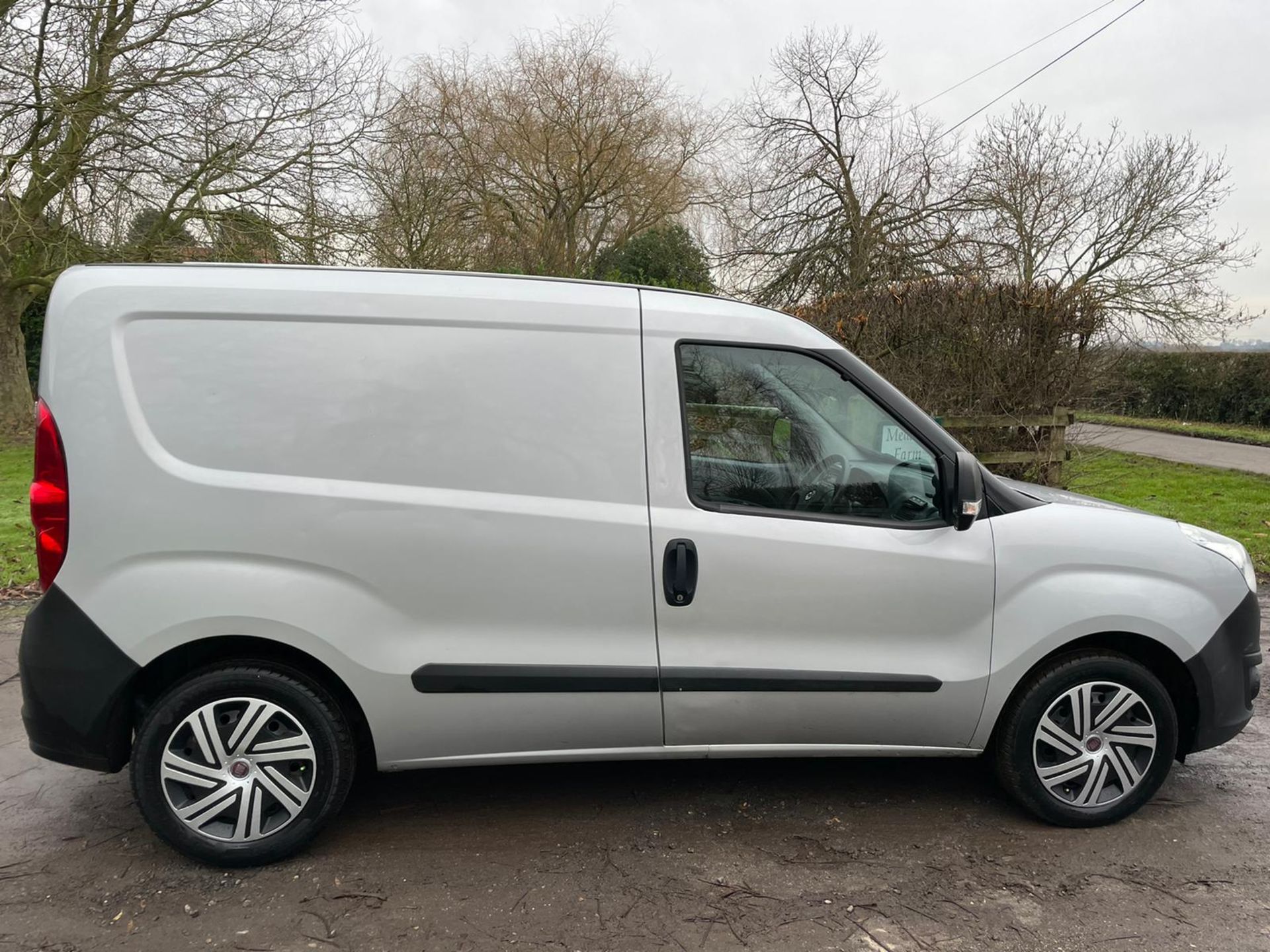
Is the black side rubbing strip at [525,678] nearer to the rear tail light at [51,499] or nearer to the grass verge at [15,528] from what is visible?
the rear tail light at [51,499]

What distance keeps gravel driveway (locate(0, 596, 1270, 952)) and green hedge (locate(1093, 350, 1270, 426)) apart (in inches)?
665

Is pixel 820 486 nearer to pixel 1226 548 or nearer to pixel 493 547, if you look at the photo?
pixel 493 547

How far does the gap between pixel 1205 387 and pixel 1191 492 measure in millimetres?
11595

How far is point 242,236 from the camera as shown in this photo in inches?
512

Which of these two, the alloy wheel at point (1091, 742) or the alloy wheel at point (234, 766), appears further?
the alloy wheel at point (1091, 742)

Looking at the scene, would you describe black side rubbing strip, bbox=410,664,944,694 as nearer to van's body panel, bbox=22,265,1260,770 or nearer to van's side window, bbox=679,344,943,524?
van's body panel, bbox=22,265,1260,770

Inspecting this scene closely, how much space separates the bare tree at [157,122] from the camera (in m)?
11.5

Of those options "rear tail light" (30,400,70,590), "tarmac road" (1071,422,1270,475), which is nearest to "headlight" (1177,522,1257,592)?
"rear tail light" (30,400,70,590)

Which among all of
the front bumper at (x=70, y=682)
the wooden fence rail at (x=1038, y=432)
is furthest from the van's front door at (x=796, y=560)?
the wooden fence rail at (x=1038, y=432)

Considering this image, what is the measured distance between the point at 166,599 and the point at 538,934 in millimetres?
1543

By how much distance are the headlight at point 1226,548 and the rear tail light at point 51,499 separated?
389 centimetres

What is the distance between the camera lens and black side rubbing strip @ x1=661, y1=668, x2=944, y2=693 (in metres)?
2.90

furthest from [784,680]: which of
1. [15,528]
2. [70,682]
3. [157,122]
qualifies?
[157,122]

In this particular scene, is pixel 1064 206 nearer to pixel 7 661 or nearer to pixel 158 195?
pixel 158 195
